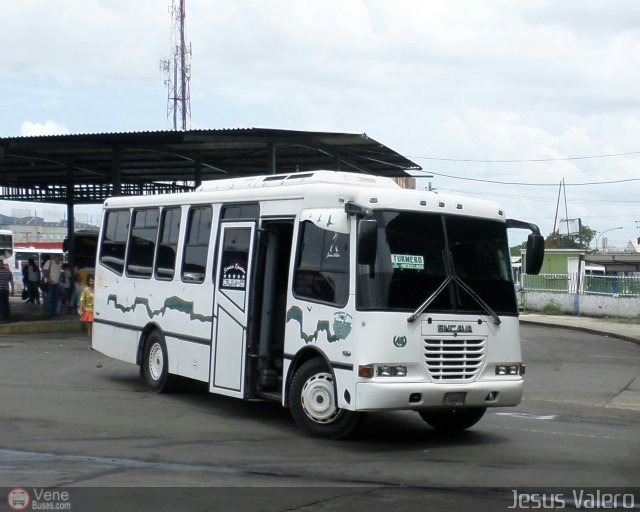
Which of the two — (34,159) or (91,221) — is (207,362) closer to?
(34,159)

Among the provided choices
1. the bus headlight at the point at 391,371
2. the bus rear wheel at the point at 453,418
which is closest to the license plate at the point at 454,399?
the bus headlight at the point at 391,371

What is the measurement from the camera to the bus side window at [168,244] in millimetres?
14266

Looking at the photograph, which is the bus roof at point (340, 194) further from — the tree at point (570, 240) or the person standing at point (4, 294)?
the tree at point (570, 240)

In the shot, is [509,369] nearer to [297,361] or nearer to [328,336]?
[328,336]

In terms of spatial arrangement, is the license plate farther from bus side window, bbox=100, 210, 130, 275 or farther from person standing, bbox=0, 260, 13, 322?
person standing, bbox=0, 260, 13, 322

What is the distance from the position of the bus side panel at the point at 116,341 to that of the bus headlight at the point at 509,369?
612cm

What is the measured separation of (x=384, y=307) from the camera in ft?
34.3

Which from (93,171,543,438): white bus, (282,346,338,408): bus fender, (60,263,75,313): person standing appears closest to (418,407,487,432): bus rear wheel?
(93,171,543,438): white bus

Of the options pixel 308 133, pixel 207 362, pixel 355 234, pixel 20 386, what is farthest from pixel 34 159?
pixel 355 234

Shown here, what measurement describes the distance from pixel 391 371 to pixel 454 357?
0.80 metres

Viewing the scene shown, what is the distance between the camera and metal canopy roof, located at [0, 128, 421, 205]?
26781mm

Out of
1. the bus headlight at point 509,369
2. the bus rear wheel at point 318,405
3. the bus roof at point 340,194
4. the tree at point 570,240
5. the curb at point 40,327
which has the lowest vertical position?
the curb at point 40,327

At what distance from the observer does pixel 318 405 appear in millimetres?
10992

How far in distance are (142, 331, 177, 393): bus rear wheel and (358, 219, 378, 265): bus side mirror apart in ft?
16.0
